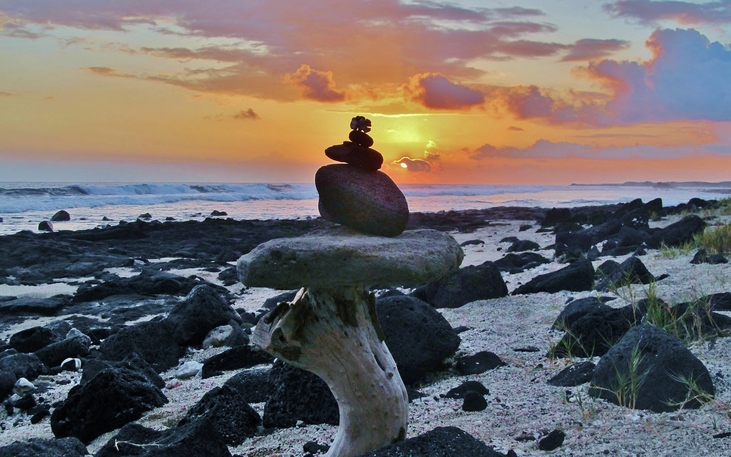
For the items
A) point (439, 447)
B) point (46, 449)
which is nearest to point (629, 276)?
point (439, 447)

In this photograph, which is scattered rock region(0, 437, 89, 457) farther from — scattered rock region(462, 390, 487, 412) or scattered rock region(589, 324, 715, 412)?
scattered rock region(589, 324, 715, 412)

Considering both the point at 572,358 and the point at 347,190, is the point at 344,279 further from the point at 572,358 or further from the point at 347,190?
the point at 572,358

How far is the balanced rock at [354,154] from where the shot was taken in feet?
13.7

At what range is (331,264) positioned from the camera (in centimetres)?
341

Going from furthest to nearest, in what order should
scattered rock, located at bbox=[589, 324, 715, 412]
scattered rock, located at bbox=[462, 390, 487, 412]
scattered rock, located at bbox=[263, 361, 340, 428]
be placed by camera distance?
1. scattered rock, located at bbox=[263, 361, 340, 428]
2. scattered rock, located at bbox=[462, 390, 487, 412]
3. scattered rock, located at bbox=[589, 324, 715, 412]

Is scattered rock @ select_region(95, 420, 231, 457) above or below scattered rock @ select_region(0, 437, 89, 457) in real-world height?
above

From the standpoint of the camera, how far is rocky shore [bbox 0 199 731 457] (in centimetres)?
419

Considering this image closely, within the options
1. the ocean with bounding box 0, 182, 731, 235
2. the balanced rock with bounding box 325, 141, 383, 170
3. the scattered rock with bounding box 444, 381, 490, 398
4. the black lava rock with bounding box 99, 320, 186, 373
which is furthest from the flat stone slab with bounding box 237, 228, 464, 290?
the ocean with bounding box 0, 182, 731, 235

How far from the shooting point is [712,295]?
6.68 m

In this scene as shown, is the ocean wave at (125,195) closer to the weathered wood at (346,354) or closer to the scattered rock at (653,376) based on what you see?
the weathered wood at (346,354)

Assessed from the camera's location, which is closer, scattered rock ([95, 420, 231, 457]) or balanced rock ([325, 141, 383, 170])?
scattered rock ([95, 420, 231, 457])

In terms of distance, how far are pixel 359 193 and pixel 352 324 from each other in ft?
2.51

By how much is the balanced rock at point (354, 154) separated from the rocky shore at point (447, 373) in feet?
1.59

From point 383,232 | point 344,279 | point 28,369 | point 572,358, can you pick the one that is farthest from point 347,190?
point 28,369
